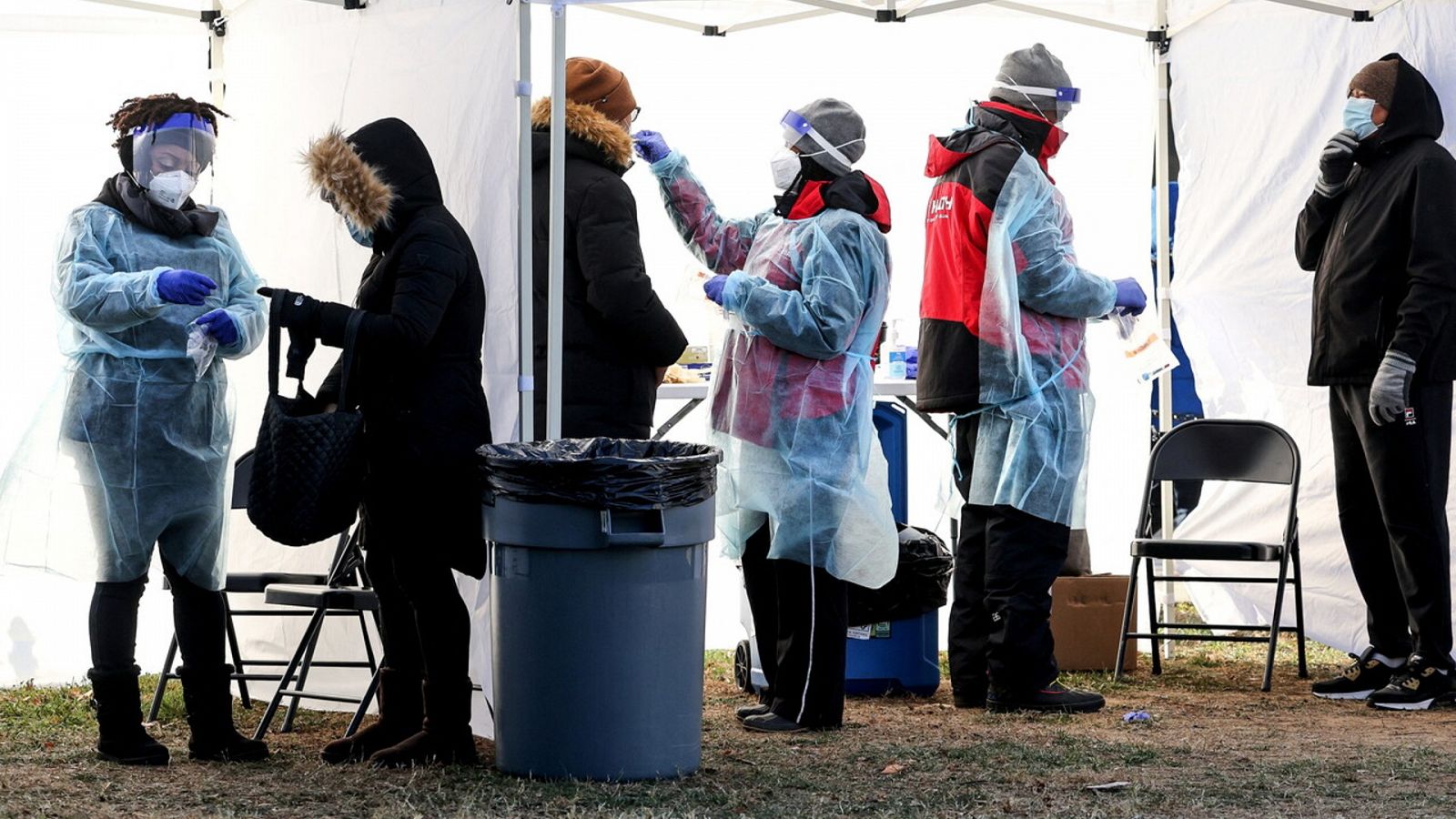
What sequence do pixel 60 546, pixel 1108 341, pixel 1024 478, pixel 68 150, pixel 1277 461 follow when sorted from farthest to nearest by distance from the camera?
pixel 1108 341
pixel 1277 461
pixel 68 150
pixel 1024 478
pixel 60 546

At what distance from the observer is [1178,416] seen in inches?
266

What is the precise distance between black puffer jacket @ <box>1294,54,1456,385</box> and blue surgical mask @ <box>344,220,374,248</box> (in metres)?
2.82

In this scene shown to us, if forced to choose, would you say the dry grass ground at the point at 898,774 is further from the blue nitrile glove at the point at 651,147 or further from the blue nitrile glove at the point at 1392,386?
the blue nitrile glove at the point at 651,147

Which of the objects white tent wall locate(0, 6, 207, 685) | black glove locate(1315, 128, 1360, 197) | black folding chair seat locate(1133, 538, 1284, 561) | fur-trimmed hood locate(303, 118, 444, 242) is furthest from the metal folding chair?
white tent wall locate(0, 6, 207, 685)

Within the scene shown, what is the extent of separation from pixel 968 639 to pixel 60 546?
2497 mm

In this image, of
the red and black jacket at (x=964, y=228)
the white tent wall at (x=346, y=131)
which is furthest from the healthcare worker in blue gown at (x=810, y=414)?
the white tent wall at (x=346, y=131)

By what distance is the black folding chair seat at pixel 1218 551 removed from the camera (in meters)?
5.50

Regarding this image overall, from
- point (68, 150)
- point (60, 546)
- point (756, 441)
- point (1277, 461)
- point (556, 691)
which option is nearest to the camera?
point (556, 691)

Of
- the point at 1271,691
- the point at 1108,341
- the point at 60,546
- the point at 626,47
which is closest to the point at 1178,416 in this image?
the point at 1108,341

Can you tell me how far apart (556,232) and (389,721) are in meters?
1.20

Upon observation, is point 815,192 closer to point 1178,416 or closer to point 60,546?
point 60,546

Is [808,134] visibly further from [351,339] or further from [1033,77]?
[351,339]

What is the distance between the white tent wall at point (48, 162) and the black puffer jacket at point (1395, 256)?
352cm

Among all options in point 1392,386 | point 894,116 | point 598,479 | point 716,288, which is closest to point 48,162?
point 716,288
